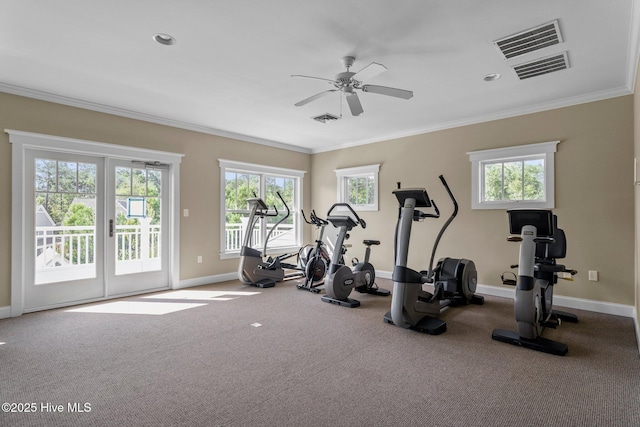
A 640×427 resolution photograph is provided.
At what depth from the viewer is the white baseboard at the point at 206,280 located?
5.41 meters

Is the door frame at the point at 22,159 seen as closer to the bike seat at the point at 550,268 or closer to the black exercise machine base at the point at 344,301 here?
the black exercise machine base at the point at 344,301

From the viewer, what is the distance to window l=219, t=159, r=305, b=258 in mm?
6090

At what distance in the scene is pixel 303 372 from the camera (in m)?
2.56

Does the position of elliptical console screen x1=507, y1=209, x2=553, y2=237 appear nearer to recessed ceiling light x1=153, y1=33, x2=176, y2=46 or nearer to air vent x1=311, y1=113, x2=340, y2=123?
air vent x1=311, y1=113, x2=340, y2=123

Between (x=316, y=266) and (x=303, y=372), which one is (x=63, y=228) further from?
(x=303, y=372)

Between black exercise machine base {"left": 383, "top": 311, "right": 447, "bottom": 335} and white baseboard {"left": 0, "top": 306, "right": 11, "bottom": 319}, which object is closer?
black exercise machine base {"left": 383, "top": 311, "right": 447, "bottom": 335}

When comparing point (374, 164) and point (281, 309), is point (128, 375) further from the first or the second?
point (374, 164)

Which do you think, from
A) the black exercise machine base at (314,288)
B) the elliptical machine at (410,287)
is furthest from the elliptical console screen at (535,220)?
the black exercise machine base at (314,288)

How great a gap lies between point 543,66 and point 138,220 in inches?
211

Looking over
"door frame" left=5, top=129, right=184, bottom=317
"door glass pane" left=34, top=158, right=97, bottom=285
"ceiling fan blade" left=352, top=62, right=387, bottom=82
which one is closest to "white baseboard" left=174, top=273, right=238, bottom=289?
"door glass pane" left=34, top=158, right=97, bottom=285

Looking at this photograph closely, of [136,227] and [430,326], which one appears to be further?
[136,227]

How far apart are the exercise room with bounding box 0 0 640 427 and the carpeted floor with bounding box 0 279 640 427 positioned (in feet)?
0.07

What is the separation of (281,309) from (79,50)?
10.9 ft

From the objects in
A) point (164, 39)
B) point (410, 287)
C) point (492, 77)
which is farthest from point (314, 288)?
point (164, 39)
